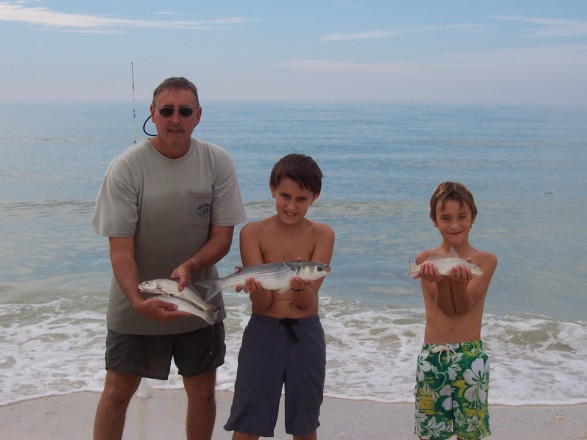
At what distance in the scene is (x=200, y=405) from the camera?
3.97 m

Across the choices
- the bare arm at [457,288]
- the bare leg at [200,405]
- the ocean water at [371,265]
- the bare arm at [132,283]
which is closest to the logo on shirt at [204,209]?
the bare arm at [132,283]

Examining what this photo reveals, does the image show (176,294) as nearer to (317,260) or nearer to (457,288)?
(317,260)

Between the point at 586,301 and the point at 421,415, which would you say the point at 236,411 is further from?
the point at 586,301

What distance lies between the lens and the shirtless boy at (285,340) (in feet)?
11.9

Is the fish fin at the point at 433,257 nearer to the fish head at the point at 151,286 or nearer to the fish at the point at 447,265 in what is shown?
the fish at the point at 447,265

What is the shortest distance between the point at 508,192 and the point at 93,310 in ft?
43.3

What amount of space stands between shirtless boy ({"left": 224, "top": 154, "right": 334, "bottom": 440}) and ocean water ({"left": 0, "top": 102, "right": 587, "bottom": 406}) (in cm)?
169

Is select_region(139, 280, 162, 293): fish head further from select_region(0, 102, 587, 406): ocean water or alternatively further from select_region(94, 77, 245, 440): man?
select_region(0, 102, 587, 406): ocean water

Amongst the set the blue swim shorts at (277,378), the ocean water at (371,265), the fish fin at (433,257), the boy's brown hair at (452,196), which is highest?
the boy's brown hair at (452,196)

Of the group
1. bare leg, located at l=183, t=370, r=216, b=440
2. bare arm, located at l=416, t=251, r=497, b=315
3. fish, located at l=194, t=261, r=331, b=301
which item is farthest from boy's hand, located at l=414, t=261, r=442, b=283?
bare leg, located at l=183, t=370, r=216, b=440

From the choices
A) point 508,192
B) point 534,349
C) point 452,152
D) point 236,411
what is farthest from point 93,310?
point 452,152

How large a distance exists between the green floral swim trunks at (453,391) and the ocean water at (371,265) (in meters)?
2.02

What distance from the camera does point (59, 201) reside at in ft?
59.6

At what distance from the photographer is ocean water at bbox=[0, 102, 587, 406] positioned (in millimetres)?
6457
